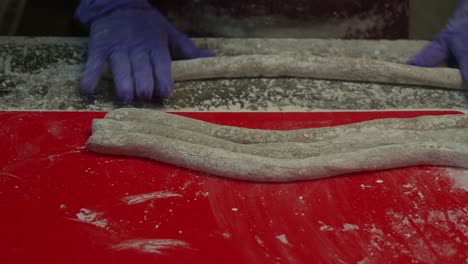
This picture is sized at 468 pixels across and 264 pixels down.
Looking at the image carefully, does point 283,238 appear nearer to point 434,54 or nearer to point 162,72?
point 162,72

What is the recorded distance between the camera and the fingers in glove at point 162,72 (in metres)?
1.74

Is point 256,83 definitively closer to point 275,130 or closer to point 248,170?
point 275,130

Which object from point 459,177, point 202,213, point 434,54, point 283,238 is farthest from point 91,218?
point 434,54

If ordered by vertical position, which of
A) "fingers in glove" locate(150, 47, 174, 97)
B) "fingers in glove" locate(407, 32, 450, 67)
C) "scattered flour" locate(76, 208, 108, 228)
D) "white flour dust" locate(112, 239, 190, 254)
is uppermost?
"fingers in glove" locate(150, 47, 174, 97)

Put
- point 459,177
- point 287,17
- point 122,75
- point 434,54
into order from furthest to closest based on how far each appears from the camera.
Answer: point 287,17 → point 434,54 → point 122,75 → point 459,177

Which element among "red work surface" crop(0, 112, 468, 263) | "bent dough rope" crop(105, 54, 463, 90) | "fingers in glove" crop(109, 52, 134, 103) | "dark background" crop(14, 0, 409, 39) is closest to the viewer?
"red work surface" crop(0, 112, 468, 263)

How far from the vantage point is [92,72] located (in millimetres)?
1743

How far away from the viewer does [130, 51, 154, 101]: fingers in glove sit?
1.71m

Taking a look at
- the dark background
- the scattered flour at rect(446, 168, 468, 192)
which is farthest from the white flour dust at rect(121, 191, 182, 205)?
the dark background

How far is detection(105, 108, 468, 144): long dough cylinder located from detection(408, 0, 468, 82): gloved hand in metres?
0.39

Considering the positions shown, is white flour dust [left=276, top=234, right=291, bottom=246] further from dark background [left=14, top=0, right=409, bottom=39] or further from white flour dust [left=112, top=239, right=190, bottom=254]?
dark background [left=14, top=0, right=409, bottom=39]

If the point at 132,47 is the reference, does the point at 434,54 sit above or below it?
below

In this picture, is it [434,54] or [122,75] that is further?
[434,54]

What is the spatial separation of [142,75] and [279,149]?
57 cm
